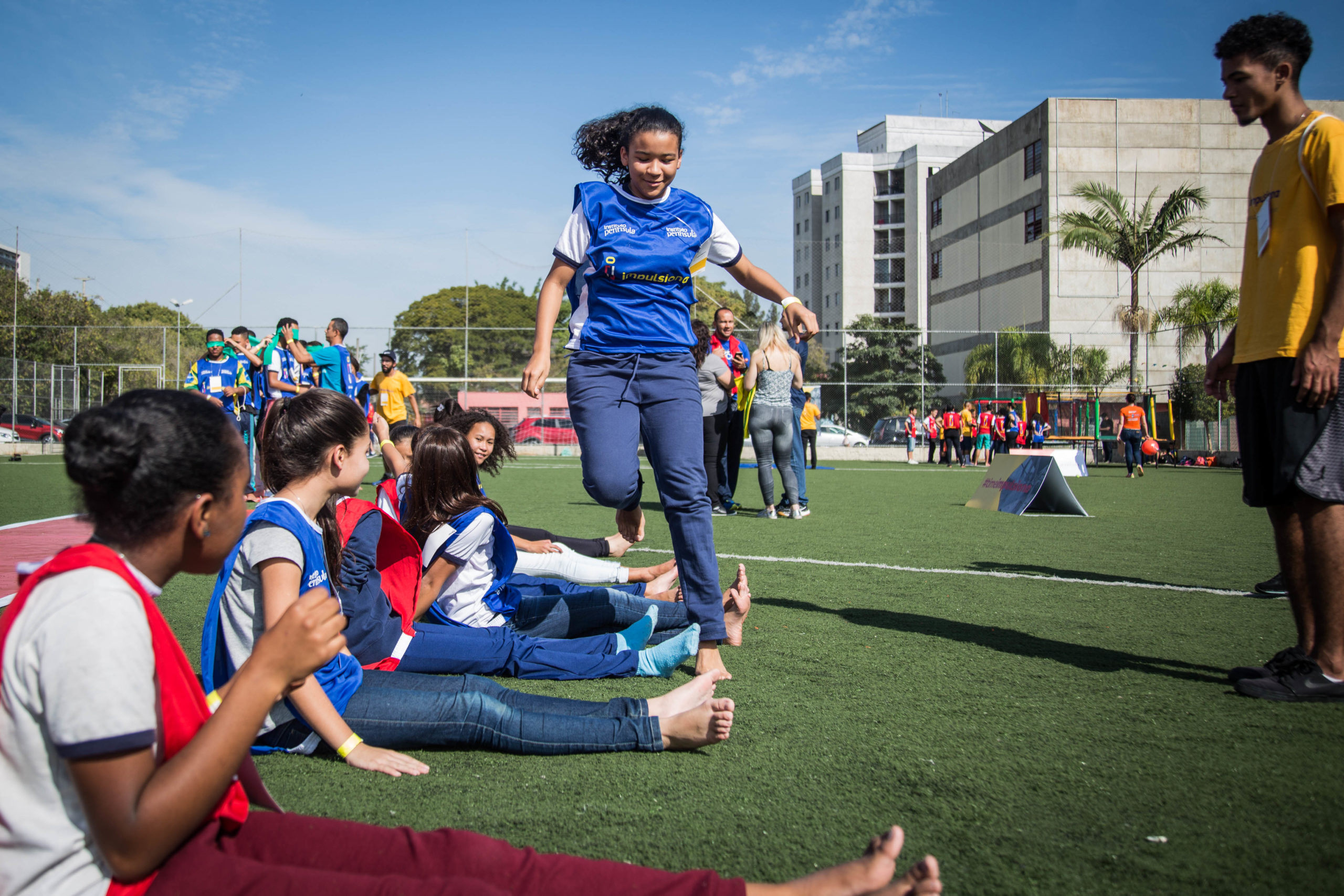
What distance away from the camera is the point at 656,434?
335 centimetres

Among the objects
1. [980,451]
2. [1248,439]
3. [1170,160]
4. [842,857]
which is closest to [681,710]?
[842,857]

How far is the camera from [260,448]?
94.5 inches

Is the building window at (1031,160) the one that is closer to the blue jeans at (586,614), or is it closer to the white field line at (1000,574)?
the white field line at (1000,574)

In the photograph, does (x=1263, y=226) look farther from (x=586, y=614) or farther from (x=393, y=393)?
(x=393, y=393)

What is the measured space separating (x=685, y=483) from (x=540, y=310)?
1.06m

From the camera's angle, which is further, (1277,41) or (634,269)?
(634,269)

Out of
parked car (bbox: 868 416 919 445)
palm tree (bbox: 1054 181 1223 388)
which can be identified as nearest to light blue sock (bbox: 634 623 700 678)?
palm tree (bbox: 1054 181 1223 388)

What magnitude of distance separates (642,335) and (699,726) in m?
1.60

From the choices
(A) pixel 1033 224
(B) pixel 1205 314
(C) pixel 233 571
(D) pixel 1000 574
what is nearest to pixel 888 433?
(B) pixel 1205 314

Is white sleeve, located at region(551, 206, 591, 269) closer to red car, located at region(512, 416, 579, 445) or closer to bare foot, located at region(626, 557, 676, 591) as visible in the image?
bare foot, located at region(626, 557, 676, 591)

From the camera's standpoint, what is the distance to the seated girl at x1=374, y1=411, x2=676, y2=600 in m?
4.28

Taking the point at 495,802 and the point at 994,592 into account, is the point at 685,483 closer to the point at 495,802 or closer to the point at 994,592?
the point at 495,802

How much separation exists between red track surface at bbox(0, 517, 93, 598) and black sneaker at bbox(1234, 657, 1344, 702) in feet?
17.6

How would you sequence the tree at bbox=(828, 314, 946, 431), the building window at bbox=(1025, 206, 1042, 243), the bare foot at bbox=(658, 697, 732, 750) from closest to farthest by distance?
the bare foot at bbox=(658, 697, 732, 750) → the tree at bbox=(828, 314, 946, 431) → the building window at bbox=(1025, 206, 1042, 243)
